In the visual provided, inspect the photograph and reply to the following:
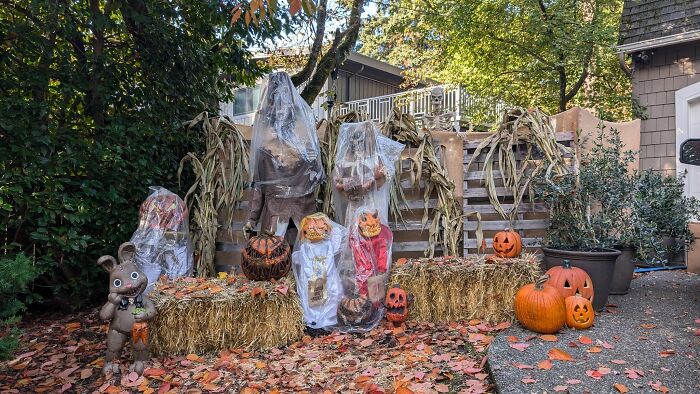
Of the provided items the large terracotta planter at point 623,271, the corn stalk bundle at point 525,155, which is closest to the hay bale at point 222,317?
the corn stalk bundle at point 525,155

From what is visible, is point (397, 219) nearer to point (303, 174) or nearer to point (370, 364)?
point (303, 174)

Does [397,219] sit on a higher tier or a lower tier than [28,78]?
lower

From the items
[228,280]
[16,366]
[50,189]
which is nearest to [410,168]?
[228,280]

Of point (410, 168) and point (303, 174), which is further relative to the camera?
point (410, 168)

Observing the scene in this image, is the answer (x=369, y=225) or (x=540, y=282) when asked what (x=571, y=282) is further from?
(x=369, y=225)

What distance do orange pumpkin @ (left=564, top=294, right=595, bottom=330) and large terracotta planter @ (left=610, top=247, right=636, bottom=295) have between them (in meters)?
1.25

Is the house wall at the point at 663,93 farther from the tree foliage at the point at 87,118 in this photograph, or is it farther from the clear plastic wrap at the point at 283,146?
the tree foliage at the point at 87,118

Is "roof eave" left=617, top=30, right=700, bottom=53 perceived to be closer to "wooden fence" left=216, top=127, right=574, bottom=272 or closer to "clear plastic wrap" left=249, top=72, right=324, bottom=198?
"wooden fence" left=216, top=127, right=574, bottom=272

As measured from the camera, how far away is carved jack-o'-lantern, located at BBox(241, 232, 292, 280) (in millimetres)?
3961

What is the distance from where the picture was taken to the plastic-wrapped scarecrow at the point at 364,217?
3.96m

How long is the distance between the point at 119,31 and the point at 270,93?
6.34ft

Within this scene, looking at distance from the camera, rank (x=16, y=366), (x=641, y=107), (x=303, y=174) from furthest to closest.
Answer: (x=641, y=107) → (x=303, y=174) → (x=16, y=366)

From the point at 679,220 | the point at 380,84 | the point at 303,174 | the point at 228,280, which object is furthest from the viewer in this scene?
the point at 380,84

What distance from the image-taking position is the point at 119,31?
509 centimetres
